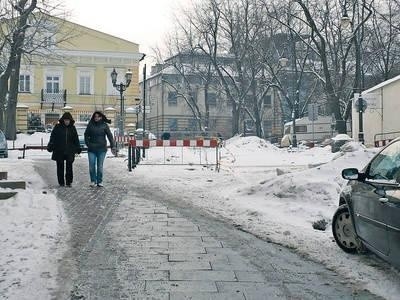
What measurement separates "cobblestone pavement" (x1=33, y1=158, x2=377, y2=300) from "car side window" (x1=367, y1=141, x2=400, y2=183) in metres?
1.11

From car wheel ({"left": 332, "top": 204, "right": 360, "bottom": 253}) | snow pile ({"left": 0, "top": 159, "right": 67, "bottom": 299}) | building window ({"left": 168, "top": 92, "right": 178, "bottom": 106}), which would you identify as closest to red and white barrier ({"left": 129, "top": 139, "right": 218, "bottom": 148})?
snow pile ({"left": 0, "top": 159, "right": 67, "bottom": 299})

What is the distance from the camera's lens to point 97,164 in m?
12.4

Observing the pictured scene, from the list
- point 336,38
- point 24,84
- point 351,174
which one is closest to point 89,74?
point 24,84

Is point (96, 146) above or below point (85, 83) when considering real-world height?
below

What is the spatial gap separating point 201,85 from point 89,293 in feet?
190

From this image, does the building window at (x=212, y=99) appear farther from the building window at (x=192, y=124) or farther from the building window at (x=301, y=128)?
the building window at (x=301, y=128)

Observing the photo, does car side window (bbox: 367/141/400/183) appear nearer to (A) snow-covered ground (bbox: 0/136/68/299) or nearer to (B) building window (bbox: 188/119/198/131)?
(A) snow-covered ground (bbox: 0/136/68/299)

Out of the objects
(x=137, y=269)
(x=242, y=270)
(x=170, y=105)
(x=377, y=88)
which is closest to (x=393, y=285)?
(x=242, y=270)

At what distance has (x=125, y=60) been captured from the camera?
54.9m

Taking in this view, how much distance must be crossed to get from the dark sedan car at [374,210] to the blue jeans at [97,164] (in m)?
6.64

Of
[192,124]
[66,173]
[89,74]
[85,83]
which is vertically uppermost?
[89,74]

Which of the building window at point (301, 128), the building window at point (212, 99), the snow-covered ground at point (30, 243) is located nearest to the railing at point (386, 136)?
the building window at point (301, 128)

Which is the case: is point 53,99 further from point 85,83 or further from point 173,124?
point 173,124

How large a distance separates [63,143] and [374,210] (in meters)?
8.17
